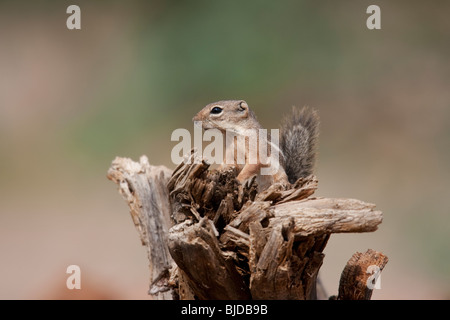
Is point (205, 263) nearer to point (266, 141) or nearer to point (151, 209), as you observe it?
point (266, 141)

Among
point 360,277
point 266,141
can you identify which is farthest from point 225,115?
point 360,277

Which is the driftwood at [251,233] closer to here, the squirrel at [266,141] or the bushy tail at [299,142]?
the squirrel at [266,141]

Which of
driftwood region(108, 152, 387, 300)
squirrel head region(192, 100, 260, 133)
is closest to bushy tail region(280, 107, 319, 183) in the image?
squirrel head region(192, 100, 260, 133)

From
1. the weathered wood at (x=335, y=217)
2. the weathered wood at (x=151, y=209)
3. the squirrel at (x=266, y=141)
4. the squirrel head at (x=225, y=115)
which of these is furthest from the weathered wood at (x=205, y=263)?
the weathered wood at (x=151, y=209)

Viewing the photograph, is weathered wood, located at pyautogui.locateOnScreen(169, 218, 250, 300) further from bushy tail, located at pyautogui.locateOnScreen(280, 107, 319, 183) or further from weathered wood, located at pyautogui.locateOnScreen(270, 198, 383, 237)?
bushy tail, located at pyautogui.locateOnScreen(280, 107, 319, 183)
